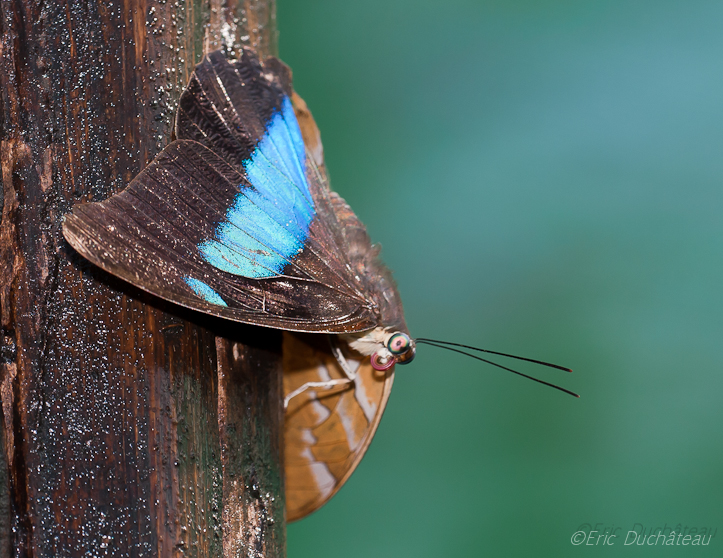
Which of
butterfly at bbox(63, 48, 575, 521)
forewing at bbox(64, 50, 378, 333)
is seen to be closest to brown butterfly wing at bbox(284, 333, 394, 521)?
butterfly at bbox(63, 48, 575, 521)

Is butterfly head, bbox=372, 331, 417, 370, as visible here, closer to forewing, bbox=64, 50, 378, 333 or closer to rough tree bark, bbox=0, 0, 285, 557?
forewing, bbox=64, 50, 378, 333

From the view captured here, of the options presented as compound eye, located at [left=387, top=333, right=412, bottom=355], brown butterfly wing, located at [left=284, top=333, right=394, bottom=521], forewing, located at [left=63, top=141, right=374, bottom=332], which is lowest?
brown butterfly wing, located at [left=284, top=333, right=394, bottom=521]

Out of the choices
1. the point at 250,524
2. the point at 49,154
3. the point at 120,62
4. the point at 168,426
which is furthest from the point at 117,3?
the point at 250,524

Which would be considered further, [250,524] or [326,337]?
[326,337]

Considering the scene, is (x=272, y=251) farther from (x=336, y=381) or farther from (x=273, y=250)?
(x=336, y=381)

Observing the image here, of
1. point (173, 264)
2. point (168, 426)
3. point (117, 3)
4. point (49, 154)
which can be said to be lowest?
point (168, 426)

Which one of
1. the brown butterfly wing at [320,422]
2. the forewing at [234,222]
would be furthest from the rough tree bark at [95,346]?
the brown butterfly wing at [320,422]

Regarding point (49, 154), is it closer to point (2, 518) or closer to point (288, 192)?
point (288, 192)
